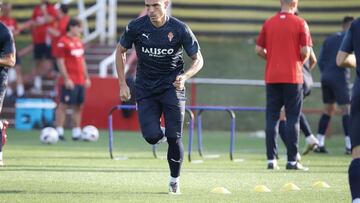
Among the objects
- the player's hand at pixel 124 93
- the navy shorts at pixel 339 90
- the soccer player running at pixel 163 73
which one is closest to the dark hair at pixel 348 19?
the navy shorts at pixel 339 90

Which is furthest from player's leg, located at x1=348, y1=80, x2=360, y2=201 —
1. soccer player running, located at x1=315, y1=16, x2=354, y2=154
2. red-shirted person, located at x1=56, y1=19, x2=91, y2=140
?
red-shirted person, located at x1=56, y1=19, x2=91, y2=140

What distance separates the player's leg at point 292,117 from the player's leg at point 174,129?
3528mm

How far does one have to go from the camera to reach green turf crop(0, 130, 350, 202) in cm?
1146

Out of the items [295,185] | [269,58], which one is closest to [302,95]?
[269,58]

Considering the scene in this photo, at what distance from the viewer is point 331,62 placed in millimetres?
19422

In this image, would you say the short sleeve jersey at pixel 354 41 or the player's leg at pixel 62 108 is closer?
the short sleeve jersey at pixel 354 41

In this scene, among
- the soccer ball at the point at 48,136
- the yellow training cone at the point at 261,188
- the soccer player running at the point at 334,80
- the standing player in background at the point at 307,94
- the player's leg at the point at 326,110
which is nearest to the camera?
the yellow training cone at the point at 261,188

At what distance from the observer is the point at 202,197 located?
1142cm

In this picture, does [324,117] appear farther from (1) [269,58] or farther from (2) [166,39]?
(2) [166,39]

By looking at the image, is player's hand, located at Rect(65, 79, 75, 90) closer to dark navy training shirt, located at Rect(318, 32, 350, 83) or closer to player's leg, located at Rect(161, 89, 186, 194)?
dark navy training shirt, located at Rect(318, 32, 350, 83)

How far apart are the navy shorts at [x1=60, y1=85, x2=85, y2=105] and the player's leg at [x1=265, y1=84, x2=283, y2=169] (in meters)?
7.46

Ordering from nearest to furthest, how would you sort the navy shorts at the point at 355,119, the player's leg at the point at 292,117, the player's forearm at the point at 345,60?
the navy shorts at the point at 355,119 → the player's forearm at the point at 345,60 → the player's leg at the point at 292,117

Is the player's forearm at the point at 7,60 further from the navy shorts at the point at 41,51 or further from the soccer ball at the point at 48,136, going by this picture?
the navy shorts at the point at 41,51

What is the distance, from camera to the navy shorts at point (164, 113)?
1188 cm
